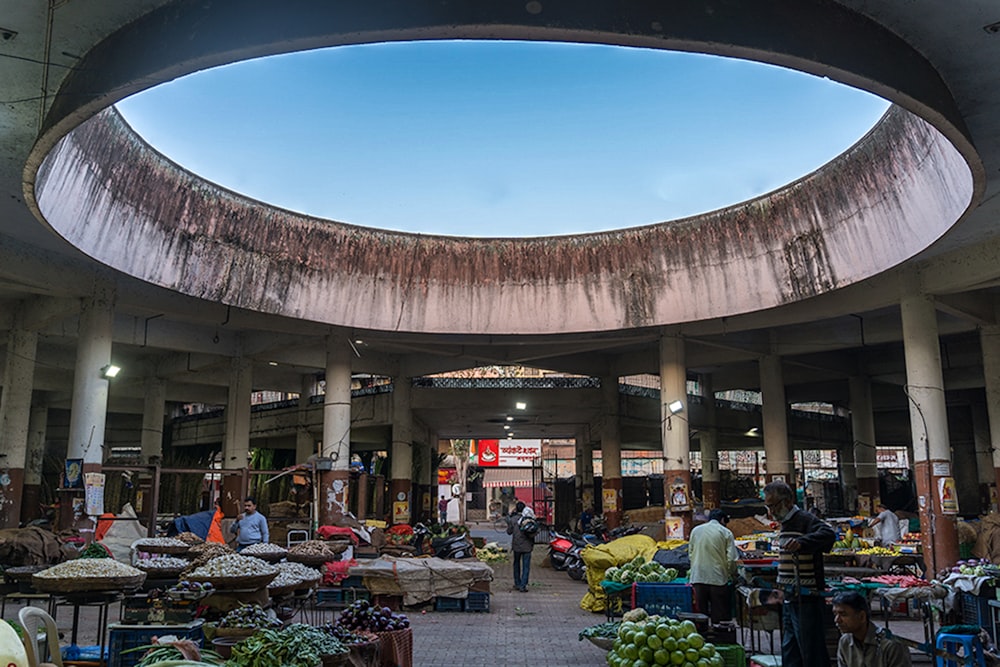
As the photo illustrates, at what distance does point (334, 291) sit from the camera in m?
19.9

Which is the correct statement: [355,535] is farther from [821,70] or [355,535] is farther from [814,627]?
[821,70]

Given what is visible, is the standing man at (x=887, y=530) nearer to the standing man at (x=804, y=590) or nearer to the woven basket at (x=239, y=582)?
the standing man at (x=804, y=590)

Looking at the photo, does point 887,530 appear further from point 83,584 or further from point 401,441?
point 401,441

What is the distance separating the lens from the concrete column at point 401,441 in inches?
1078

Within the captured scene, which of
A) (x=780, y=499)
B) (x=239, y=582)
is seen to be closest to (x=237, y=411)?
(x=239, y=582)

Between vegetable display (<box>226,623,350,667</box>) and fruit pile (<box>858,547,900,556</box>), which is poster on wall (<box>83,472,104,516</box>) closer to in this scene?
vegetable display (<box>226,623,350,667</box>)

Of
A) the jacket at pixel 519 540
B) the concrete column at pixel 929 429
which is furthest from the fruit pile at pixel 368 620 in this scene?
the concrete column at pixel 929 429

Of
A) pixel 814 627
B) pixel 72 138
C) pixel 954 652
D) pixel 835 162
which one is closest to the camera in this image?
pixel 814 627

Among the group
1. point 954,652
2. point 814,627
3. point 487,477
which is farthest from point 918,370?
point 487,477

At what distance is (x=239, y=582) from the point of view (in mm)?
8016

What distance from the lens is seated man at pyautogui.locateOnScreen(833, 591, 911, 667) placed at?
544 cm

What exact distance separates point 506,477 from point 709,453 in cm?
2533

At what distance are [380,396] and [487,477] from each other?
93.1 feet

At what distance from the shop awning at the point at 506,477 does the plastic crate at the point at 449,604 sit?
4221cm
